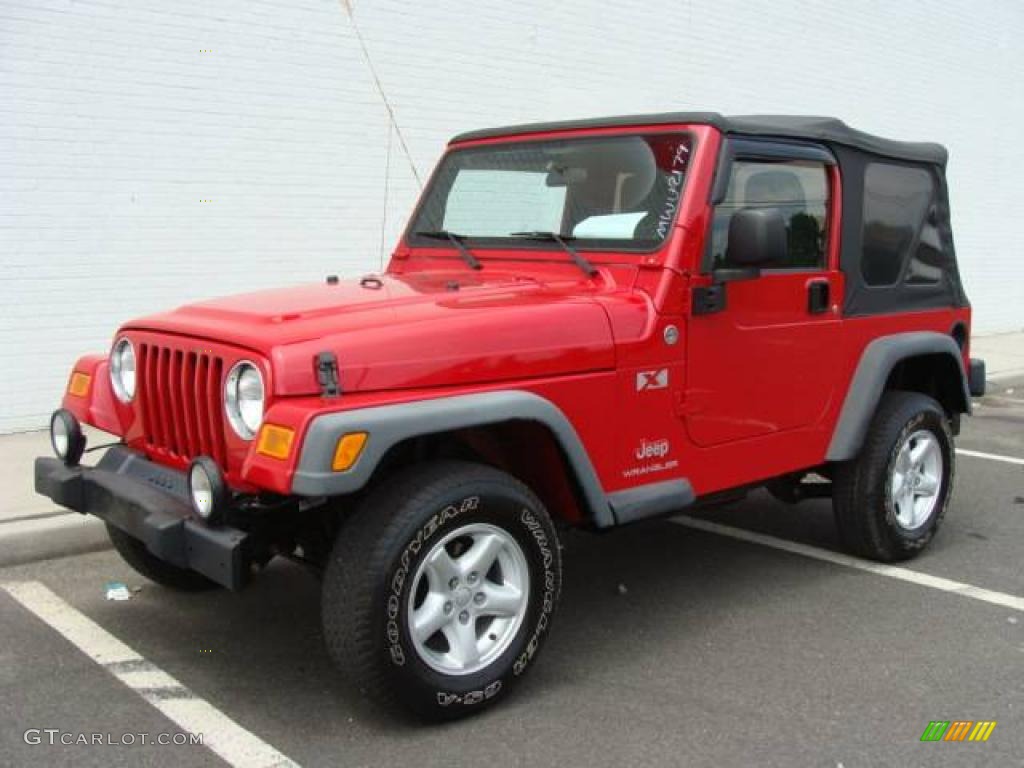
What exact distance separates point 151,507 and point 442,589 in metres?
0.95

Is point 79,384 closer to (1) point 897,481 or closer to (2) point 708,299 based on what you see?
(2) point 708,299

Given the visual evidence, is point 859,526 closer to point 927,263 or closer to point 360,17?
point 927,263

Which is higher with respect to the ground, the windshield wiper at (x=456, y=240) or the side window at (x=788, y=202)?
the side window at (x=788, y=202)

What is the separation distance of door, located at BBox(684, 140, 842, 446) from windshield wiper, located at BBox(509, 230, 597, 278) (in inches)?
16.9

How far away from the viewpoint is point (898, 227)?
5016 mm

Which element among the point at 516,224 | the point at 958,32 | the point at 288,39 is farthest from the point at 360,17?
the point at 958,32

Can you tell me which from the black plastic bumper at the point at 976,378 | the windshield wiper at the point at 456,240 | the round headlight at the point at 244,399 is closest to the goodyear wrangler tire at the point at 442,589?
the round headlight at the point at 244,399

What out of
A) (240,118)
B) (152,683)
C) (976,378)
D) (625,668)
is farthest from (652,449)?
(240,118)

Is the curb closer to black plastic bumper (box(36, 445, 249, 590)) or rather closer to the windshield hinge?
black plastic bumper (box(36, 445, 249, 590))

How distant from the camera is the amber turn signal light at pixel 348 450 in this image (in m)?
2.93

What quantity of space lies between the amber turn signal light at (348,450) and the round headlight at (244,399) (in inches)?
12.9

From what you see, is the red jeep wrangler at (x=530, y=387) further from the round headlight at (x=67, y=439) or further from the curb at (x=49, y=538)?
the curb at (x=49, y=538)

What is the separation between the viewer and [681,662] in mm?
3854

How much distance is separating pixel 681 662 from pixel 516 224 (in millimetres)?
1886
